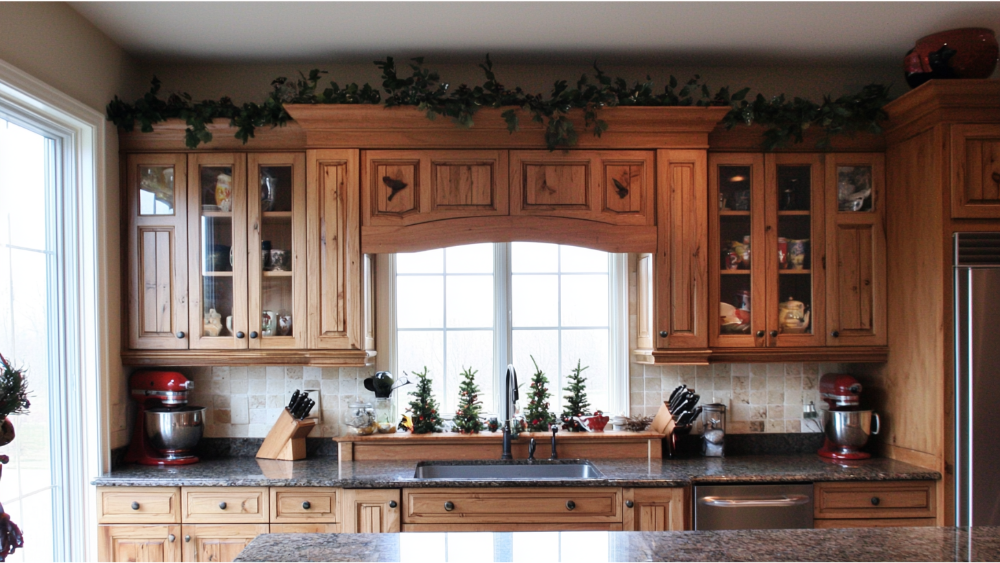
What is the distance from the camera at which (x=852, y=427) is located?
334cm

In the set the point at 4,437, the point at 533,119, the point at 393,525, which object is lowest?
the point at 393,525

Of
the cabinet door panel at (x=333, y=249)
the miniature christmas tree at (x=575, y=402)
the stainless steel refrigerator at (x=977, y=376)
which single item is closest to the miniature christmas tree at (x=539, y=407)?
the miniature christmas tree at (x=575, y=402)

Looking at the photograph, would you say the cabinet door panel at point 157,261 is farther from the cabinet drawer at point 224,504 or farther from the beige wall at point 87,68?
the cabinet drawer at point 224,504

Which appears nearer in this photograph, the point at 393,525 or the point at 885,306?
the point at 393,525

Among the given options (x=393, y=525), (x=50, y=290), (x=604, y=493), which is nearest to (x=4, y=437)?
(x=50, y=290)

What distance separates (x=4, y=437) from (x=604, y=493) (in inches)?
83.8

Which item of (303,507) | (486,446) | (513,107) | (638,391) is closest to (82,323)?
(303,507)

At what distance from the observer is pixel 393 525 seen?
2.95m

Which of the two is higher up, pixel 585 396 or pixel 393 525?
pixel 585 396

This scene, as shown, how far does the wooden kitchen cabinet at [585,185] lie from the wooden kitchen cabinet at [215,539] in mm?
1798

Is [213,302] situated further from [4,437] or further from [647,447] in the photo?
[647,447]

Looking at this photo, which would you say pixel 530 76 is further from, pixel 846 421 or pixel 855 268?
pixel 846 421

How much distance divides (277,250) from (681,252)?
6.13 ft

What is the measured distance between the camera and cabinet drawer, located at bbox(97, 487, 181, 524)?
2980 millimetres
